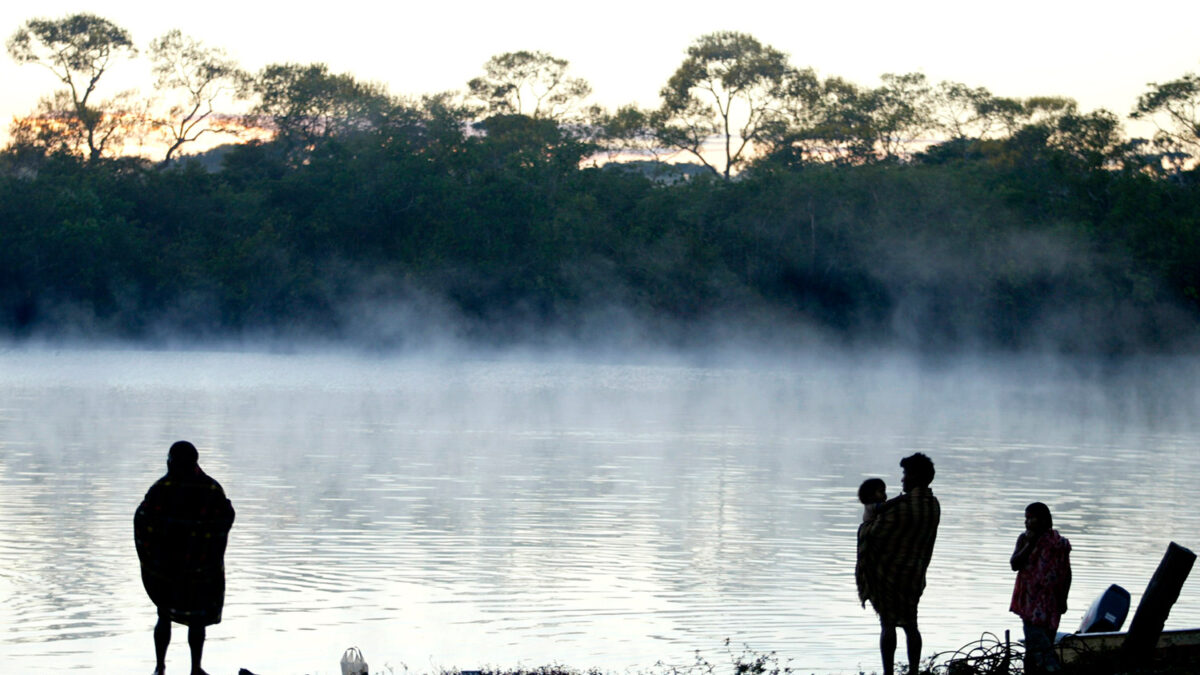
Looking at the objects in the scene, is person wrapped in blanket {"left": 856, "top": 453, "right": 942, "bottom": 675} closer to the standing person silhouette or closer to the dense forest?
the standing person silhouette

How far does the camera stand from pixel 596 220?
60.0 m

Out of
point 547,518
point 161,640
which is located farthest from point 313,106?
point 161,640

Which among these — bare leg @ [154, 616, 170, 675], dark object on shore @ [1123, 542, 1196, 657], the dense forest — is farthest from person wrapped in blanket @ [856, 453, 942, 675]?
the dense forest

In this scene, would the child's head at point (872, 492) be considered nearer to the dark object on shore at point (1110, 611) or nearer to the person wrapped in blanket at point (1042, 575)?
the person wrapped in blanket at point (1042, 575)

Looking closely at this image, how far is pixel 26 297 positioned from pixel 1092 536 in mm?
48974

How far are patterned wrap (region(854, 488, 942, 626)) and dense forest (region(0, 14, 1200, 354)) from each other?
149 feet

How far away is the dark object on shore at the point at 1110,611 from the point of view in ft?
24.9

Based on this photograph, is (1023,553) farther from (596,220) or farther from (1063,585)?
(596,220)

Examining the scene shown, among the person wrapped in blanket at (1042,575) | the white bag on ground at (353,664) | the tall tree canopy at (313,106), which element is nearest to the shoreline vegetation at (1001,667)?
the person wrapped in blanket at (1042,575)

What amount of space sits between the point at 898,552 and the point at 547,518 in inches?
276

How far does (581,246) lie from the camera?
60000 millimetres

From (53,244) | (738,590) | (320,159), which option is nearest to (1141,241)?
(320,159)

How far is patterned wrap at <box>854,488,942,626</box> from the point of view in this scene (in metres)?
6.79

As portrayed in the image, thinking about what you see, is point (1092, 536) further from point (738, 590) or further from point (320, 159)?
point (320, 159)
